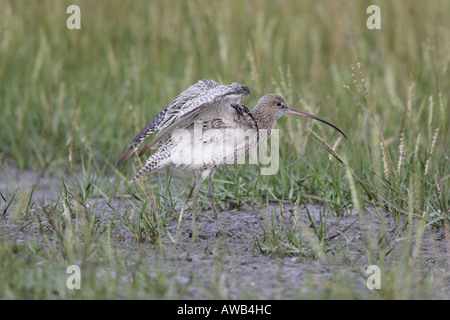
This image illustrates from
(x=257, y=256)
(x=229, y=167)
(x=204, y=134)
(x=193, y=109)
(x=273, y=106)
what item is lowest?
(x=257, y=256)

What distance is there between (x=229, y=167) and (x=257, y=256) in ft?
5.59

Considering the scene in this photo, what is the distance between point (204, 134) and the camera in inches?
217

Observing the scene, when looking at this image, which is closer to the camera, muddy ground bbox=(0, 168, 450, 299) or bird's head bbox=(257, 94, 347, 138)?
muddy ground bbox=(0, 168, 450, 299)

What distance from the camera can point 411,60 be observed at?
30.0 ft

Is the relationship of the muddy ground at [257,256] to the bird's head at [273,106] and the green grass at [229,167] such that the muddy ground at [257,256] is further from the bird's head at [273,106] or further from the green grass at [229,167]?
the bird's head at [273,106]

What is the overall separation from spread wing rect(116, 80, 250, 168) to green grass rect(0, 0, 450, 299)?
0.73ft

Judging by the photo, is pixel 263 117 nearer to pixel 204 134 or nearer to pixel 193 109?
pixel 204 134

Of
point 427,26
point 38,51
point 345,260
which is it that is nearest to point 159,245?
point 345,260

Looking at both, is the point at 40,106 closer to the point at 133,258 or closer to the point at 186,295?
the point at 133,258

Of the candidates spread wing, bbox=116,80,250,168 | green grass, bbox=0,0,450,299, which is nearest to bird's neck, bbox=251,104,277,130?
green grass, bbox=0,0,450,299

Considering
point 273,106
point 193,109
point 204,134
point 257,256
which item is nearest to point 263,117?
point 273,106

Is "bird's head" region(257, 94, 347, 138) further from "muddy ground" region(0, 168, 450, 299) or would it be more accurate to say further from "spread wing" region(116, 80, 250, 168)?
"muddy ground" region(0, 168, 450, 299)

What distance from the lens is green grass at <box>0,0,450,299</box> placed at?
4379 millimetres
